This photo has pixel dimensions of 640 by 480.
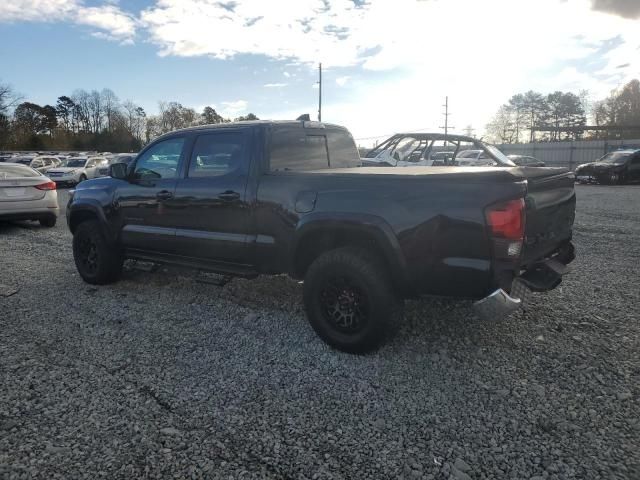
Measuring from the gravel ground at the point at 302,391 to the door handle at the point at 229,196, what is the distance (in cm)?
116

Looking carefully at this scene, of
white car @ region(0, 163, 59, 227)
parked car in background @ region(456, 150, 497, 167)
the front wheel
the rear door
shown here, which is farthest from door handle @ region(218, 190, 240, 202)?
the rear door

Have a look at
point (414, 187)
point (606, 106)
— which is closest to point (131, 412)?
point (414, 187)

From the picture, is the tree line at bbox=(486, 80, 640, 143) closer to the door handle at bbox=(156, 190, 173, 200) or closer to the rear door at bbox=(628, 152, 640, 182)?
the rear door at bbox=(628, 152, 640, 182)

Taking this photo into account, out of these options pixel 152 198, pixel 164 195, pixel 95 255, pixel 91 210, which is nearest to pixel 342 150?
pixel 164 195

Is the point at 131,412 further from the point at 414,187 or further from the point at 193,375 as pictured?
the point at 414,187

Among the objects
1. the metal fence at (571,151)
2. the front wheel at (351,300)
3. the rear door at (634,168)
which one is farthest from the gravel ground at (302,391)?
the metal fence at (571,151)

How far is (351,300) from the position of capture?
3.61 meters

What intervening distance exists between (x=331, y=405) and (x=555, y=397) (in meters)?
1.45

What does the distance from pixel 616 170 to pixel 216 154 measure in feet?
66.6

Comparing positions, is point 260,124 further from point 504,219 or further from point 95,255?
point 95,255

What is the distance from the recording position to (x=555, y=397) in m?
3.00

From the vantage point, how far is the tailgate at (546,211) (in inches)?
133

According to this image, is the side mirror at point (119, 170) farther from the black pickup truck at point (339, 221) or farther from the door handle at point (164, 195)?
the door handle at point (164, 195)

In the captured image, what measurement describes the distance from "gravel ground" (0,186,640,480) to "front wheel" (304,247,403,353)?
0.18 m
